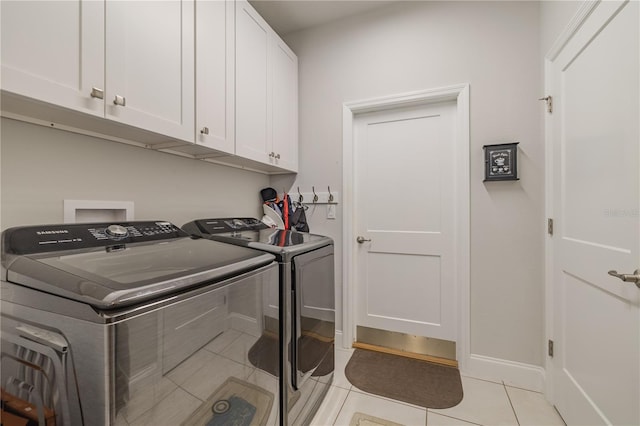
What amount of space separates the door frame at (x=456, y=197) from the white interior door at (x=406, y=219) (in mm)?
59

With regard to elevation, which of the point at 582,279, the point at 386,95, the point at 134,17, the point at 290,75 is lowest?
the point at 582,279

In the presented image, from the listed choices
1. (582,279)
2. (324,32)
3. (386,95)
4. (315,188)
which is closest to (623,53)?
(582,279)

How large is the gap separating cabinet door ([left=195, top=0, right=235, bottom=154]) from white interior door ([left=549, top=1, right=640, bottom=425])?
1.86 m

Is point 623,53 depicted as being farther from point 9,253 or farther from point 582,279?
point 9,253

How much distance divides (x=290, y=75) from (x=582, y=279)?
2474 millimetres

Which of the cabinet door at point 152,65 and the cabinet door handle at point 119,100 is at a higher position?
the cabinet door at point 152,65

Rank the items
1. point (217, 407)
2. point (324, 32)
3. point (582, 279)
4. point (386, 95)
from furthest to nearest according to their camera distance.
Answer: point (324, 32) < point (386, 95) < point (582, 279) < point (217, 407)

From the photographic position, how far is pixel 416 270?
2.29 m

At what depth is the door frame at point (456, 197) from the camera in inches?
80.2

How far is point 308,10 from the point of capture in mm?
2328

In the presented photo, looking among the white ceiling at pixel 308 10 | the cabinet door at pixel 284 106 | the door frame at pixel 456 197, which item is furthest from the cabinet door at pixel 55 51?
the door frame at pixel 456 197

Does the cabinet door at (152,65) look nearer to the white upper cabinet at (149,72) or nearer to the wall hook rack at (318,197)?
the white upper cabinet at (149,72)

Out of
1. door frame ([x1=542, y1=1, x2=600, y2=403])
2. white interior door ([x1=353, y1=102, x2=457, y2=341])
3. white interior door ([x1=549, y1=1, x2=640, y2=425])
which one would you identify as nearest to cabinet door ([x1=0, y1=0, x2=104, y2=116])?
white interior door ([x1=353, y1=102, x2=457, y2=341])

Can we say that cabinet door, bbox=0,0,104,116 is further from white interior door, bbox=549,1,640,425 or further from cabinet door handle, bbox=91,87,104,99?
white interior door, bbox=549,1,640,425
